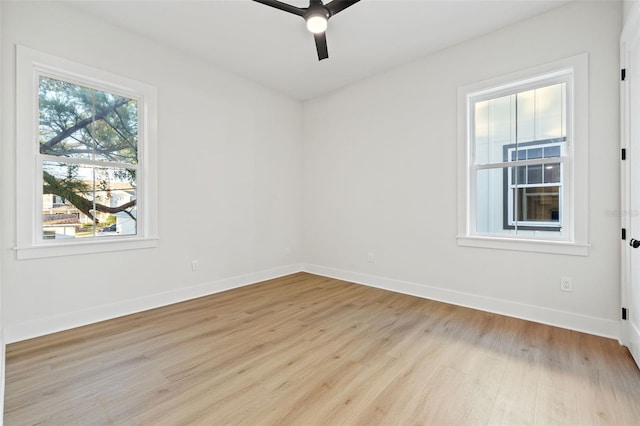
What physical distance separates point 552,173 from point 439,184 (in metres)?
1.03

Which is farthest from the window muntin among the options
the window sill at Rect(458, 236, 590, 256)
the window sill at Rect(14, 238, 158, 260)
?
the window sill at Rect(14, 238, 158, 260)

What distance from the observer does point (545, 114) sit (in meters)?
2.77

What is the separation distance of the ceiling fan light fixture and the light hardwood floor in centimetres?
253

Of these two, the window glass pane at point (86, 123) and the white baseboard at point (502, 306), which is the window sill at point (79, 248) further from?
the white baseboard at point (502, 306)

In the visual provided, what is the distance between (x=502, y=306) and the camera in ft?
9.50

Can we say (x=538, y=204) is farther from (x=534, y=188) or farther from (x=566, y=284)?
(x=566, y=284)

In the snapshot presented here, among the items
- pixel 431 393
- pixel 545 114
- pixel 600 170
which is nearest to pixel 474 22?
pixel 545 114

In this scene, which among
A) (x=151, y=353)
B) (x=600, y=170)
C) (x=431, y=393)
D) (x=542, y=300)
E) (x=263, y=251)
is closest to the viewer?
(x=431, y=393)

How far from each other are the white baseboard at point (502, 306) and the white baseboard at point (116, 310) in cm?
163

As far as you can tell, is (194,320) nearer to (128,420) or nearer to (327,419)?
(128,420)

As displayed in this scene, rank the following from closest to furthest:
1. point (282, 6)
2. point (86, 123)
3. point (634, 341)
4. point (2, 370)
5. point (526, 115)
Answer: point (2, 370) < point (634, 341) < point (282, 6) < point (86, 123) < point (526, 115)

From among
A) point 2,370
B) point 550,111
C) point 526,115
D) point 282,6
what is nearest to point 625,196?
point 550,111

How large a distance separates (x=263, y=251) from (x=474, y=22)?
145 inches

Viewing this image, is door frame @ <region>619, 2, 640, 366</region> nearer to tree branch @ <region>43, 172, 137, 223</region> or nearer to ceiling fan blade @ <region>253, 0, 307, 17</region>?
ceiling fan blade @ <region>253, 0, 307, 17</region>
